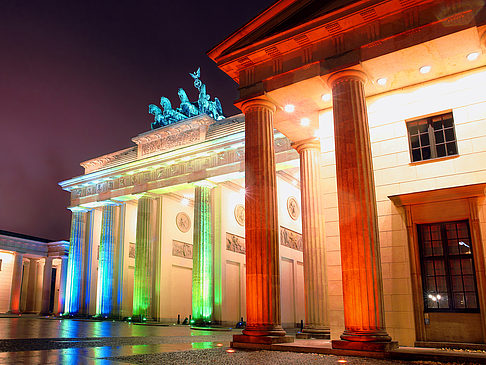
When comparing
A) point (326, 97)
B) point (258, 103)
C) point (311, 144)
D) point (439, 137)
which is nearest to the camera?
point (439, 137)

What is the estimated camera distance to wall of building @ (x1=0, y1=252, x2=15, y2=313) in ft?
184

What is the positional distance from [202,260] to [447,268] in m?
19.7

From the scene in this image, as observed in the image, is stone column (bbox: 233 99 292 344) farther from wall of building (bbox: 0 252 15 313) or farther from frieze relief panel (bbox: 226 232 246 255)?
wall of building (bbox: 0 252 15 313)

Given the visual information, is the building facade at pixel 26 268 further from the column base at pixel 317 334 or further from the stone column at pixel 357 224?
the stone column at pixel 357 224

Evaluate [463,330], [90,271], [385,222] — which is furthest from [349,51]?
[90,271]

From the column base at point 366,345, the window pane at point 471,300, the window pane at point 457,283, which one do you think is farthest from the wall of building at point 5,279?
the window pane at point 471,300

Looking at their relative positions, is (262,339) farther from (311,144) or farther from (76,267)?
(76,267)

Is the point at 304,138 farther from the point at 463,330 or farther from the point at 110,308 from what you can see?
the point at 110,308

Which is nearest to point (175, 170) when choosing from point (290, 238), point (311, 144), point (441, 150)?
point (290, 238)

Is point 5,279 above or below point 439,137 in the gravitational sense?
below

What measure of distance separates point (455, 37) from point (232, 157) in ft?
64.9

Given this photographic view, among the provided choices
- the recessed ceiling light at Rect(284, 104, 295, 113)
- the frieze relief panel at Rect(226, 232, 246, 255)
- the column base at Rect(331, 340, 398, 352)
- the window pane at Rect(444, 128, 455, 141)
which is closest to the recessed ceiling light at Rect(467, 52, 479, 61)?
the window pane at Rect(444, 128, 455, 141)

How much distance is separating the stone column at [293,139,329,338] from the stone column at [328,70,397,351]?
5.78m

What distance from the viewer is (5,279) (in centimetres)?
5638
